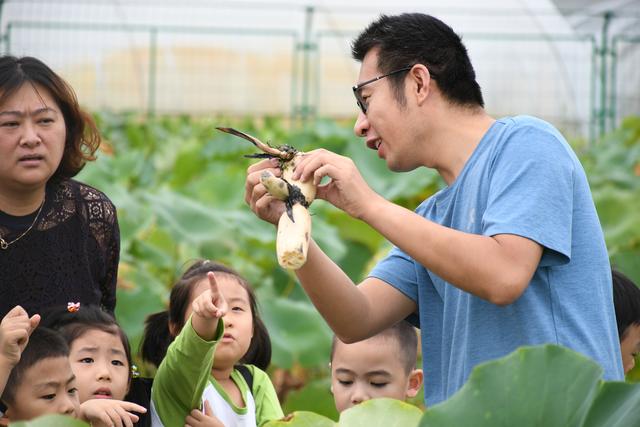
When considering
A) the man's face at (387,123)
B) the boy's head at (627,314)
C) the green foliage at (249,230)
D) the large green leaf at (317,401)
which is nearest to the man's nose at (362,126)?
the man's face at (387,123)

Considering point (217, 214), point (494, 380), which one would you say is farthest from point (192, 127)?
point (494, 380)

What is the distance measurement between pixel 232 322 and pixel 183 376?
1.19 ft

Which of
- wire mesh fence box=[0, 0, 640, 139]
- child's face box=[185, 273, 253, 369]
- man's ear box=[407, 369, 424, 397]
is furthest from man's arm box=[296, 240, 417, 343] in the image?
wire mesh fence box=[0, 0, 640, 139]

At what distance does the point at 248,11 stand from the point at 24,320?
14971 mm

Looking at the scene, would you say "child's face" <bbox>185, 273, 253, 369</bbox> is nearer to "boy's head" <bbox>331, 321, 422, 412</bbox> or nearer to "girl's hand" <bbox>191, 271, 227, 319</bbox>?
"boy's head" <bbox>331, 321, 422, 412</bbox>

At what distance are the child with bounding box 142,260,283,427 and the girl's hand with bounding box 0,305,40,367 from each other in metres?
0.41

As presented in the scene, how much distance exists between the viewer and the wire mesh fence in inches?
540

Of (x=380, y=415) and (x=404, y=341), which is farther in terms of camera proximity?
(x=404, y=341)

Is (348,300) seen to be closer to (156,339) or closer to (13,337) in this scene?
(13,337)

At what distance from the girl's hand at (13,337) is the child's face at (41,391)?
8 centimetres

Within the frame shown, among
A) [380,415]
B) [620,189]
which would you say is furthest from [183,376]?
[620,189]

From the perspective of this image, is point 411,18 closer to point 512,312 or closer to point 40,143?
point 512,312

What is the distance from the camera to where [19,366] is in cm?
267

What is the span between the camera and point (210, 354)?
2896mm
